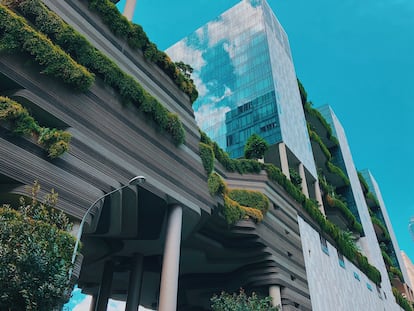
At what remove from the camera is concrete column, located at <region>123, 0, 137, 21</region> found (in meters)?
25.6

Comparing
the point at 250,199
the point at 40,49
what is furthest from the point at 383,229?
the point at 40,49

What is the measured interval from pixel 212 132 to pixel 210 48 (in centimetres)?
2003

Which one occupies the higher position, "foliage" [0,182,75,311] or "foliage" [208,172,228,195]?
"foliage" [208,172,228,195]

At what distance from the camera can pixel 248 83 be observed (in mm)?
54562

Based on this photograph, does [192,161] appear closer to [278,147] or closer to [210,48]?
[278,147]

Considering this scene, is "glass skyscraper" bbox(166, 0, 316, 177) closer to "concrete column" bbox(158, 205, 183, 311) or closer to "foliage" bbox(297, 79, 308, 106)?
"foliage" bbox(297, 79, 308, 106)

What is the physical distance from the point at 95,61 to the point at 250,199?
15578 mm

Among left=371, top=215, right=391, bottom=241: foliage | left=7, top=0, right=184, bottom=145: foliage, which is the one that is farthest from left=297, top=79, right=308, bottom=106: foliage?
left=7, top=0, right=184, bottom=145: foliage

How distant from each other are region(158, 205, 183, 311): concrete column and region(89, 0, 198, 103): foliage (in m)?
8.30

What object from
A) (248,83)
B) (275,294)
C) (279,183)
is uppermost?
(248,83)

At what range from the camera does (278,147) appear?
43.2 meters

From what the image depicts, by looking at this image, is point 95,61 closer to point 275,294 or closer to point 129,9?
point 129,9

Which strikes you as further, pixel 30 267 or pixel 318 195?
pixel 318 195

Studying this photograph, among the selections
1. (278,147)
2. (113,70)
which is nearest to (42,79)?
(113,70)
